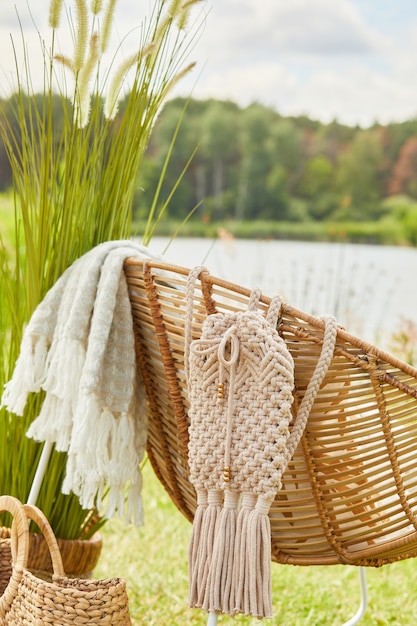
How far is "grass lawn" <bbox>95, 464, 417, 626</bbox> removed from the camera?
7.97ft

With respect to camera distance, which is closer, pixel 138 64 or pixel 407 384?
pixel 407 384

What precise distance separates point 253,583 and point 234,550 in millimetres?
61

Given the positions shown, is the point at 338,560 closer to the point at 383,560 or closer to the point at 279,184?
the point at 383,560

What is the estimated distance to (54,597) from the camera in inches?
59.2

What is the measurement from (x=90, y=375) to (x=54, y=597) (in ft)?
1.41

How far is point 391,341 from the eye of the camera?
511cm

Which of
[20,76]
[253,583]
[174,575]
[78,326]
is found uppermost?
[20,76]

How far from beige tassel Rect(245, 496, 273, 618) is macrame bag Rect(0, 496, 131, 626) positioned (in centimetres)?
30

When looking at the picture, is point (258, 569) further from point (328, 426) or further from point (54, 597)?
point (54, 597)

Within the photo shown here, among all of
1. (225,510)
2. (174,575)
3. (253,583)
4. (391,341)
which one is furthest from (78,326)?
(391,341)

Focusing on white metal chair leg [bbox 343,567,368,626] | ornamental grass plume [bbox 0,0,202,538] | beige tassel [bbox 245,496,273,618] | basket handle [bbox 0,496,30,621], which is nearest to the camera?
beige tassel [bbox 245,496,273,618]

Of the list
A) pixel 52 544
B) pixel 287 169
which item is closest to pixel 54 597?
pixel 52 544

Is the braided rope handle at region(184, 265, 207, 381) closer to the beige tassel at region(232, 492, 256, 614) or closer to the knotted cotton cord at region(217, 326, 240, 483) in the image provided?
the knotted cotton cord at region(217, 326, 240, 483)

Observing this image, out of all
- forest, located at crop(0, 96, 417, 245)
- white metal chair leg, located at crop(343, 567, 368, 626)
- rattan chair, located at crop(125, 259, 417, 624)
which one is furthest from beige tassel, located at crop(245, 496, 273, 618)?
forest, located at crop(0, 96, 417, 245)
